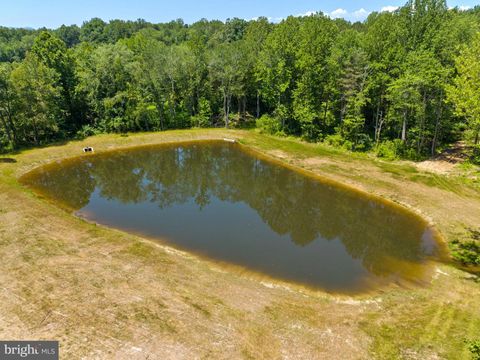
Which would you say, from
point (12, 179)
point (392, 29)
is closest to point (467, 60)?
point (392, 29)

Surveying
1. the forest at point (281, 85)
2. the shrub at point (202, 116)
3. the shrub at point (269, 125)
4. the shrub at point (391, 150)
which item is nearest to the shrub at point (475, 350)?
the forest at point (281, 85)

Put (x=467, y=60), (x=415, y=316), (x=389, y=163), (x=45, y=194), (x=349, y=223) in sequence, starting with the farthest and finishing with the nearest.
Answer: (x=389, y=163) < (x=45, y=194) < (x=349, y=223) < (x=467, y=60) < (x=415, y=316)

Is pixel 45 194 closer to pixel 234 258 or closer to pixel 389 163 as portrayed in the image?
pixel 234 258

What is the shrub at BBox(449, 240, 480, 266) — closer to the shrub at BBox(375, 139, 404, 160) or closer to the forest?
the forest

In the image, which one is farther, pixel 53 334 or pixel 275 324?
pixel 275 324

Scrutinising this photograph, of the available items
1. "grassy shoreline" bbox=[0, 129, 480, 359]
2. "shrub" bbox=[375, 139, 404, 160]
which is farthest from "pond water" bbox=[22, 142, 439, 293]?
"shrub" bbox=[375, 139, 404, 160]

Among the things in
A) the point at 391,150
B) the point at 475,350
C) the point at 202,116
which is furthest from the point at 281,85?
the point at 475,350
